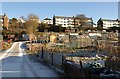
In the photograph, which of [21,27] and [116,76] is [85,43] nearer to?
[116,76]

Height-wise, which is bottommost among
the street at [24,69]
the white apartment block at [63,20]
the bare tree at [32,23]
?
the street at [24,69]

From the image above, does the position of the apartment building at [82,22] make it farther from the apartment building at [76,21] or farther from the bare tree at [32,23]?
the bare tree at [32,23]

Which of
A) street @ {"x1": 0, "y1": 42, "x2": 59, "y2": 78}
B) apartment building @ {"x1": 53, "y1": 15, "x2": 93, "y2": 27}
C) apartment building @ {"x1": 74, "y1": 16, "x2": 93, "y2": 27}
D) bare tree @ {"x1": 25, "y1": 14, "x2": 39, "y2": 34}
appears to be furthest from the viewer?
apartment building @ {"x1": 53, "y1": 15, "x2": 93, "y2": 27}

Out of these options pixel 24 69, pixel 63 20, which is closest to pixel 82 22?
pixel 63 20

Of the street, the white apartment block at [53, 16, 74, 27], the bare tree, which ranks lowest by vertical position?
the street

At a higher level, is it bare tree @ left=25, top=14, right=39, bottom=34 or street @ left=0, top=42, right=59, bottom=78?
bare tree @ left=25, top=14, right=39, bottom=34

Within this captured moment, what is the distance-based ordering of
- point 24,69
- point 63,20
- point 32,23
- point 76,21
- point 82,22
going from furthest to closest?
1. point 63,20
2. point 76,21
3. point 82,22
4. point 32,23
5. point 24,69

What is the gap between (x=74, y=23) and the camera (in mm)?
89312

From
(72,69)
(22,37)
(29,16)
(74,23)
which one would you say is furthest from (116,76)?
(74,23)

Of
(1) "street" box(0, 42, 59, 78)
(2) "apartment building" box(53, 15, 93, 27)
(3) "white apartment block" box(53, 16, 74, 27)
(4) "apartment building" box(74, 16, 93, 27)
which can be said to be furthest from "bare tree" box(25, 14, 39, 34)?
(1) "street" box(0, 42, 59, 78)

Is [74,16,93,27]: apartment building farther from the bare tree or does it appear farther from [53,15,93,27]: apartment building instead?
the bare tree

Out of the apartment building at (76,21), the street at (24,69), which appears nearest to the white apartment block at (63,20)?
the apartment building at (76,21)

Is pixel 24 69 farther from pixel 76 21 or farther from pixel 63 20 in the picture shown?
pixel 63 20

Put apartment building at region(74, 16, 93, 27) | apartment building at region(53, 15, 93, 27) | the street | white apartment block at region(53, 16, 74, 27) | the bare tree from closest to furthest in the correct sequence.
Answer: the street < the bare tree < apartment building at region(74, 16, 93, 27) < apartment building at region(53, 15, 93, 27) < white apartment block at region(53, 16, 74, 27)
